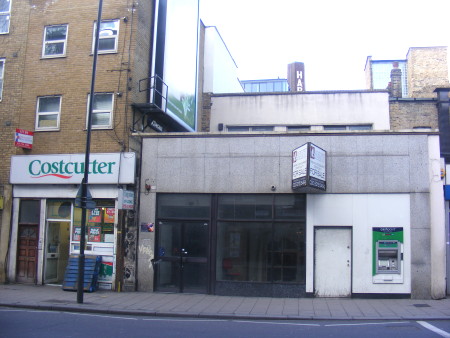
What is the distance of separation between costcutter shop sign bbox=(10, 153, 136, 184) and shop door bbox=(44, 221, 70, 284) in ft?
5.53

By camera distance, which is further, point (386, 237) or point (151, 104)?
point (151, 104)

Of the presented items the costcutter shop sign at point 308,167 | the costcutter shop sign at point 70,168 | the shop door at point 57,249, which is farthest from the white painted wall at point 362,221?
the shop door at point 57,249

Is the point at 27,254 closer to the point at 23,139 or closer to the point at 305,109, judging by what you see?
the point at 23,139

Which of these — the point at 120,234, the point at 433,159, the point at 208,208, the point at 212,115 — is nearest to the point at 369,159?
the point at 433,159

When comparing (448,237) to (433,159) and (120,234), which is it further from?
(120,234)

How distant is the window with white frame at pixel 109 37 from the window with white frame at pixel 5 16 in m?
4.19

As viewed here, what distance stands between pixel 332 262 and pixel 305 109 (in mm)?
9462

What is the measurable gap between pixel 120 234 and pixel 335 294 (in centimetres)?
716

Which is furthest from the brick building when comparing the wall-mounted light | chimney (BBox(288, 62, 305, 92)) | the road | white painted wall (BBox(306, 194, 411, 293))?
chimney (BBox(288, 62, 305, 92))

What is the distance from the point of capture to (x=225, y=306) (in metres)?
12.7

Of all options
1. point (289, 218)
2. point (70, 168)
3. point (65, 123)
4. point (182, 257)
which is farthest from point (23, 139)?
point (289, 218)

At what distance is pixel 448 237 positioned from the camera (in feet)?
48.9

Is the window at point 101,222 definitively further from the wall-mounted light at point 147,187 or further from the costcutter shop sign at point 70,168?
the wall-mounted light at point 147,187

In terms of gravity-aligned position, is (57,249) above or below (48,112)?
below
